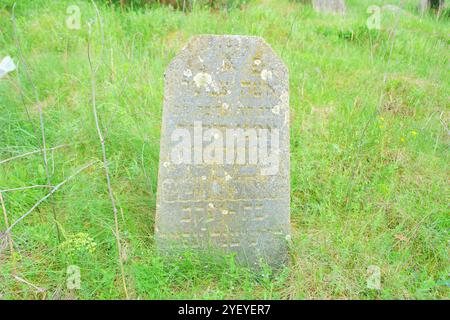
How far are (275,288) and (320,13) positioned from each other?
4637 millimetres

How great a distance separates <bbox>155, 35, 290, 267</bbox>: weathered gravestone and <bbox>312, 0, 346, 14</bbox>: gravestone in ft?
13.9

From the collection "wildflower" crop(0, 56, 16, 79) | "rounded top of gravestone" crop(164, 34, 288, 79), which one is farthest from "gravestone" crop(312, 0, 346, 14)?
"wildflower" crop(0, 56, 16, 79)

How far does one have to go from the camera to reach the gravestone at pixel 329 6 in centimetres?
572

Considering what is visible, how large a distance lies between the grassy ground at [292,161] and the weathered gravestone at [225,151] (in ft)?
0.57

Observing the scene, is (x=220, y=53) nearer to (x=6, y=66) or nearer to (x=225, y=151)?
(x=225, y=151)

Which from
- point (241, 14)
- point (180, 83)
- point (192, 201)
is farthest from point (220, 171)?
point (241, 14)

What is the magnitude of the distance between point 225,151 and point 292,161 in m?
0.90

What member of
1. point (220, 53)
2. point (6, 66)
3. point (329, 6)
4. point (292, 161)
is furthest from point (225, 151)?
point (329, 6)

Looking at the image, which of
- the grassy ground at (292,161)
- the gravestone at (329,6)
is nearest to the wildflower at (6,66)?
the grassy ground at (292,161)

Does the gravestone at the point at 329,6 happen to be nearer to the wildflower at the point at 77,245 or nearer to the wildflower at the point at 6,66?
the wildflower at the point at 6,66

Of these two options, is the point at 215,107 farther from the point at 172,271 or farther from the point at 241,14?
the point at 241,14

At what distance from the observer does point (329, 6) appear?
5828 millimetres

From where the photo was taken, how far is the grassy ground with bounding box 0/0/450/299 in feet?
A: 6.56
